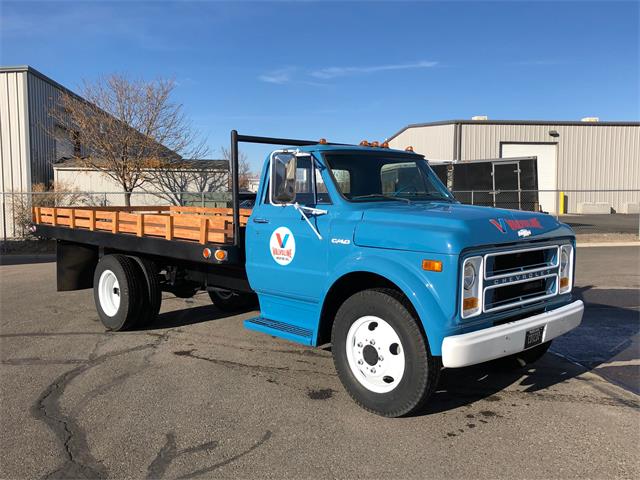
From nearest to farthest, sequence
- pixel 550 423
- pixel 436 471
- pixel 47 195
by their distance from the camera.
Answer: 1. pixel 436 471
2. pixel 550 423
3. pixel 47 195

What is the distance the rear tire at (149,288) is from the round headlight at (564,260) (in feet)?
15.2

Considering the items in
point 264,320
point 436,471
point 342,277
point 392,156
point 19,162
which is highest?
point 19,162

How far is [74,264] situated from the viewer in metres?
7.57

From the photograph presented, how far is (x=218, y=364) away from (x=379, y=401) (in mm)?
1963

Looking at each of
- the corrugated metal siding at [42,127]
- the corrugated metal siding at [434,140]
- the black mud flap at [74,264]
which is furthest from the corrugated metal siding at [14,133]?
the corrugated metal siding at [434,140]

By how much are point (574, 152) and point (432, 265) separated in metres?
34.7

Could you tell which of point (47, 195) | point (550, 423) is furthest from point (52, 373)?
point (47, 195)

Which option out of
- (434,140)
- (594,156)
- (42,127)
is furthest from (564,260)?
(594,156)

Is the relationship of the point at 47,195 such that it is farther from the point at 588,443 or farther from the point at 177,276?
the point at 588,443

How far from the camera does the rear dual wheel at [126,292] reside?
20.5ft

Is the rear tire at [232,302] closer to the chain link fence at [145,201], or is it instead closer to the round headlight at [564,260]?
the round headlight at [564,260]

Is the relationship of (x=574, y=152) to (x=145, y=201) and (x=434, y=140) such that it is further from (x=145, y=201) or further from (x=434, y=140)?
(x=145, y=201)

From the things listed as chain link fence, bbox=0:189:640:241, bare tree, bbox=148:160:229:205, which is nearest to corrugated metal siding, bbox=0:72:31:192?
chain link fence, bbox=0:189:640:241

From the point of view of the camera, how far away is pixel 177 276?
654 cm
